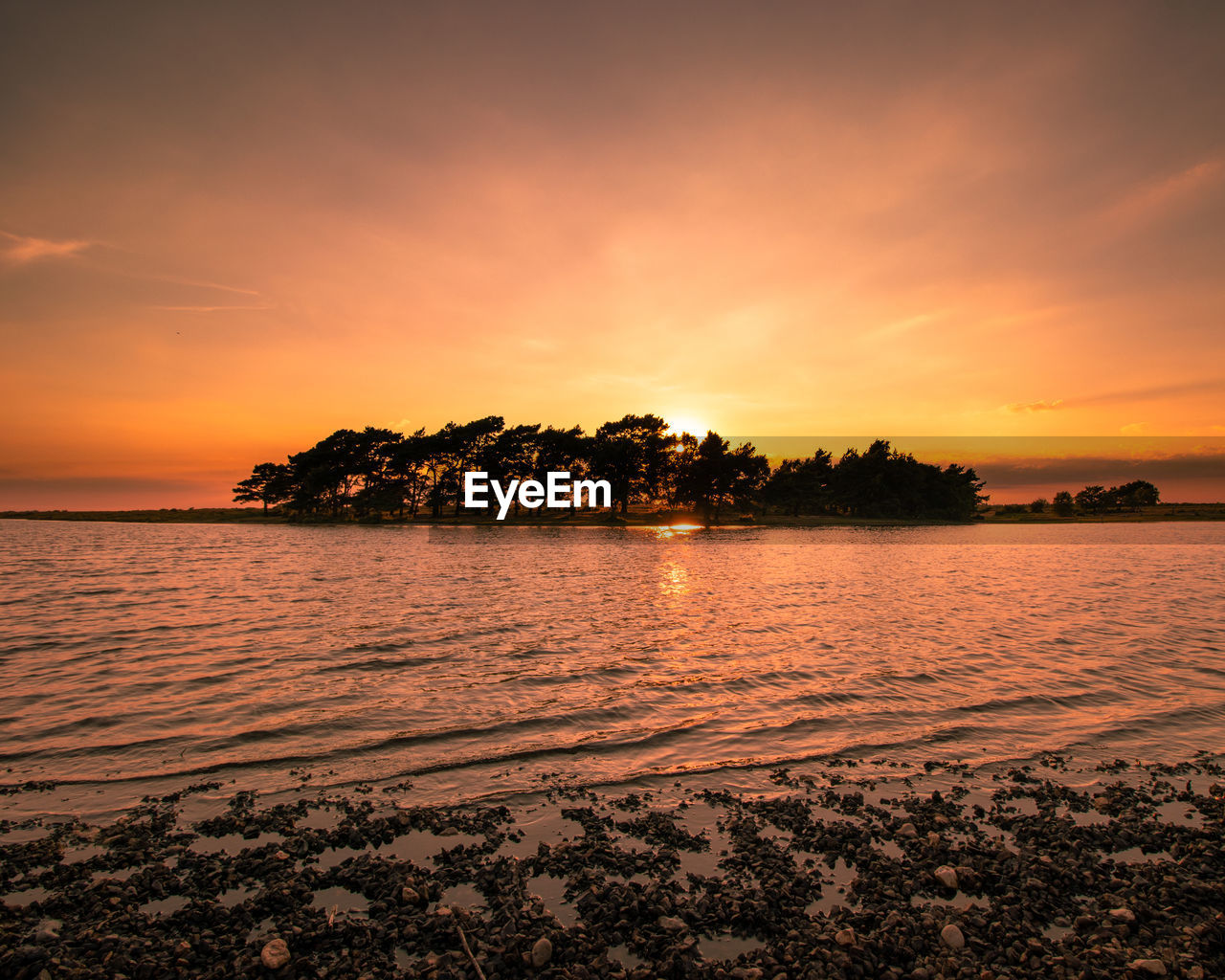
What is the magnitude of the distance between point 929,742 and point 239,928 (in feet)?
40.1

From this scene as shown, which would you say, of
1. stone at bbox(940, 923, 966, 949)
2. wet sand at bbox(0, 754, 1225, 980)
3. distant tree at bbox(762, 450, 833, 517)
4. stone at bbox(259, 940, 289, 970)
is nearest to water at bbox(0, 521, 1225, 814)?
wet sand at bbox(0, 754, 1225, 980)

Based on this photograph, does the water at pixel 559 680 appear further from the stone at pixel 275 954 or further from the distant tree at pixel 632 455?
the distant tree at pixel 632 455

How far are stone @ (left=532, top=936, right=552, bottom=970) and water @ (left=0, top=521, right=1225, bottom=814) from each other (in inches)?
156

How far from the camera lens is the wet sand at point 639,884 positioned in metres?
5.85

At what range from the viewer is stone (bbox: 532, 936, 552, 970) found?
5.78 m

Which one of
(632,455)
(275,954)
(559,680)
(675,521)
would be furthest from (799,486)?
(275,954)

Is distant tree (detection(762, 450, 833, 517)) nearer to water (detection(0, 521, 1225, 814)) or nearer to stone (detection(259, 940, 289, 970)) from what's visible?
water (detection(0, 521, 1225, 814))

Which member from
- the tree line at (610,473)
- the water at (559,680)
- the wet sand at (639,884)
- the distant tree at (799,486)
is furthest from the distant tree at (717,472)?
the wet sand at (639,884)

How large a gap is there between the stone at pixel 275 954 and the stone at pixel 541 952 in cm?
247

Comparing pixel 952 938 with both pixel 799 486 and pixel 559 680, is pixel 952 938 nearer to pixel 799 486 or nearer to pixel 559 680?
pixel 559 680

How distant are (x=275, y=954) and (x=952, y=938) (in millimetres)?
7052

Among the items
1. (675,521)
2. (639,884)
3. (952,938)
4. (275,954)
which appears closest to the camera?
(275,954)

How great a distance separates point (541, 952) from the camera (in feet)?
19.1

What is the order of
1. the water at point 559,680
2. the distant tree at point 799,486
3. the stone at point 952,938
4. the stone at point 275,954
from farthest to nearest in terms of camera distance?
1. the distant tree at point 799,486
2. the water at point 559,680
3. the stone at point 952,938
4. the stone at point 275,954
